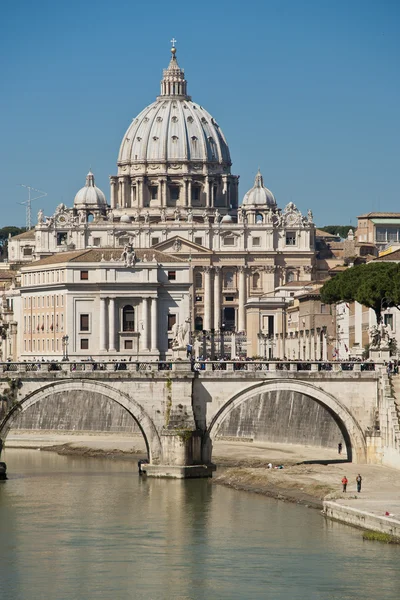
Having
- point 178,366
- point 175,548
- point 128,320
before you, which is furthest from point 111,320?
point 175,548

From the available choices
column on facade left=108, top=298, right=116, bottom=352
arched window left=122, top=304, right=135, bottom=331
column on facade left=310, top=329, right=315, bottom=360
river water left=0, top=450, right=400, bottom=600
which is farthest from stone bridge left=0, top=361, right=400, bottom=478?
arched window left=122, top=304, right=135, bottom=331

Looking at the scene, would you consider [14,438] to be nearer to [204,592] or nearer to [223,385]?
[223,385]

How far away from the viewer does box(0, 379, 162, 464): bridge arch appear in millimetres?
75625

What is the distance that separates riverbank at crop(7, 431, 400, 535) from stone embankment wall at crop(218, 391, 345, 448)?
565mm

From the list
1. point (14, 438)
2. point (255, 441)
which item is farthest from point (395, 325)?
point (14, 438)

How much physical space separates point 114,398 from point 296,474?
8066 mm

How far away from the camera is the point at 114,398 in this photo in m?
76.3

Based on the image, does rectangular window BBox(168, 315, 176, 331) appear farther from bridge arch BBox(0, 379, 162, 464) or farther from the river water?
the river water

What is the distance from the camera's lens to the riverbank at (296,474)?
2431 inches

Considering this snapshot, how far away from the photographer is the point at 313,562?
56.7 m

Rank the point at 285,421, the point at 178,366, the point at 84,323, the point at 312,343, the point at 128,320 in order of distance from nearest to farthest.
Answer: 1. the point at 178,366
2. the point at 285,421
3. the point at 312,343
4. the point at 128,320
5. the point at 84,323

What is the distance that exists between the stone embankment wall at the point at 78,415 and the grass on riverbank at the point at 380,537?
43.6m

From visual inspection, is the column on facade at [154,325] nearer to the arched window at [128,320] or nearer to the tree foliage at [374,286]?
the arched window at [128,320]

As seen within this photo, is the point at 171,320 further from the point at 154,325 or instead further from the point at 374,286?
the point at 374,286
